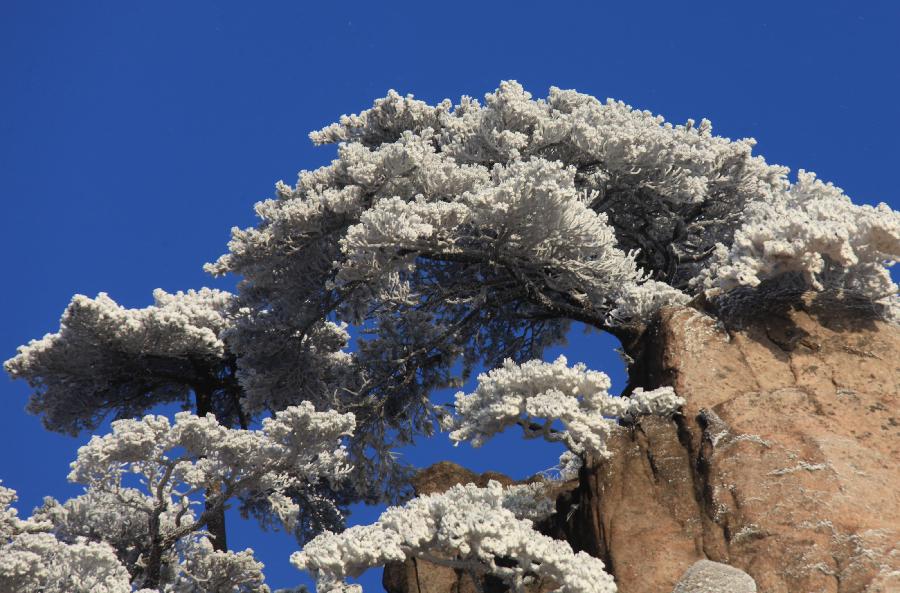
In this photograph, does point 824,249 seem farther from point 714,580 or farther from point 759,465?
point 714,580

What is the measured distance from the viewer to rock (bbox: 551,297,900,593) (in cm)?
1288

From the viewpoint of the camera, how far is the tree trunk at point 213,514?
1611cm

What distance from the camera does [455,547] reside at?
12.5m

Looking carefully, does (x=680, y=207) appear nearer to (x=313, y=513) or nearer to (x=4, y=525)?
(x=313, y=513)

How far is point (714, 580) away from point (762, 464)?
2.26 metres

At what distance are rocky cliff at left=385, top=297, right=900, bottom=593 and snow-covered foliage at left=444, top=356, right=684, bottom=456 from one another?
721mm

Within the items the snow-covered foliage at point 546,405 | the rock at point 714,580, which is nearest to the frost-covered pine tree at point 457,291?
the snow-covered foliage at point 546,405

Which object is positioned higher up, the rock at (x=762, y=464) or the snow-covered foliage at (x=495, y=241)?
the snow-covered foliage at (x=495, y=241)

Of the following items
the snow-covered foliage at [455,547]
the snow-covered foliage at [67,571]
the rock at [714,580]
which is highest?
the snow-covered foliage at [67,571]

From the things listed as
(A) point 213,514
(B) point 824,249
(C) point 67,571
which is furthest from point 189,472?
(B) point 824,249

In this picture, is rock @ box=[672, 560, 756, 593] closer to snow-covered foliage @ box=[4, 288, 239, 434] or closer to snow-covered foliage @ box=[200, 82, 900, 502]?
snow-covered foliage @ box=[200, 82, 900, 502]

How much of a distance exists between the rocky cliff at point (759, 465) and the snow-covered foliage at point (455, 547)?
148 cm

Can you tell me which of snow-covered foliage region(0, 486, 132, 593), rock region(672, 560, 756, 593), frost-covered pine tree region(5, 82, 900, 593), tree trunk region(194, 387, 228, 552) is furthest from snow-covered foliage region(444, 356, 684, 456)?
snow-covered foliage region(0, 486, 132, 593)

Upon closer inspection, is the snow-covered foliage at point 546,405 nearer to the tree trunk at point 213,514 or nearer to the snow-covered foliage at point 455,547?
the snow-covered foliage at point 455,547
